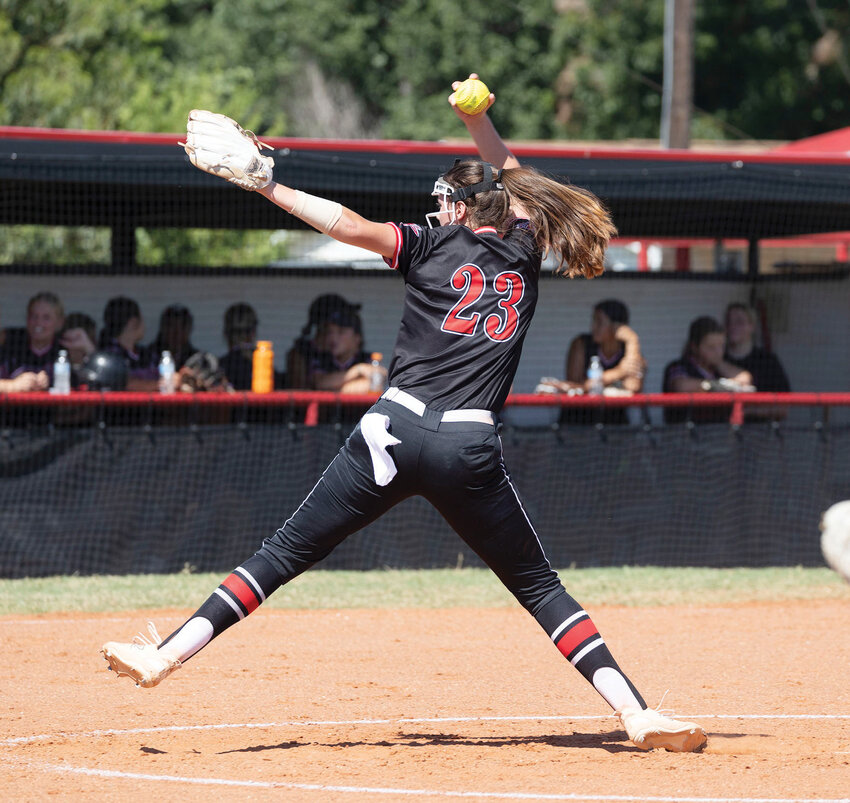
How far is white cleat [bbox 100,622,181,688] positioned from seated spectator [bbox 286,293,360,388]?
5.39 m

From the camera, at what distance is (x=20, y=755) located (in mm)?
4480

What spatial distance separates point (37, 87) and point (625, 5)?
15942mm

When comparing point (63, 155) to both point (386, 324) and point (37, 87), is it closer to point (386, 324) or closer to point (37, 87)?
point (386, 324)

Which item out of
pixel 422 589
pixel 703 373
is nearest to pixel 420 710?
pixel 422 589

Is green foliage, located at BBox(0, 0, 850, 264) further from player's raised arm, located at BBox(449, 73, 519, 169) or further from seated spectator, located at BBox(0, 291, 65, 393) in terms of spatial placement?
player's raised arm, located at BBox(449, 73, 519, 169)

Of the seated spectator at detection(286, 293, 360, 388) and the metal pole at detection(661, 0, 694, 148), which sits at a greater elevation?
the metal pole at detection(661, 0, 694, 148)

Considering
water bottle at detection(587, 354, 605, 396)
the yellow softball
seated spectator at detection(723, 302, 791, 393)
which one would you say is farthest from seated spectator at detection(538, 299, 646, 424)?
the yellow softball

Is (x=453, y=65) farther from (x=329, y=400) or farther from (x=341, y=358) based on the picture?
(x=329, y=400)

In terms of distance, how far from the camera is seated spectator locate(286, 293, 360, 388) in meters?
9.62

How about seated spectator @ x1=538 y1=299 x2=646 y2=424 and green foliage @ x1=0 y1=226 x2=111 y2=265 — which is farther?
green foliage @ x1=0 y1=226 x2=111 y2=265

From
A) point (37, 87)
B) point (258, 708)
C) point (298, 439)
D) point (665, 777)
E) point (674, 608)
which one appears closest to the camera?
point (665, 777)

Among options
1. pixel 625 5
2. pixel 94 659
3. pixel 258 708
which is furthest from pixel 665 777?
pixel 625 5

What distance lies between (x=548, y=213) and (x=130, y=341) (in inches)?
222

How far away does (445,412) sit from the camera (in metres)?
4.25
